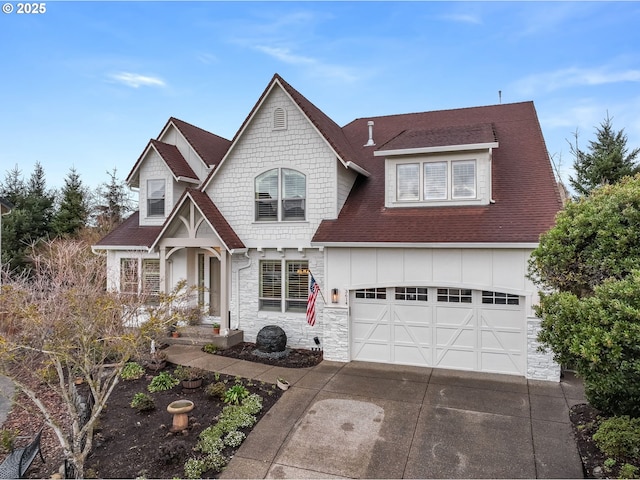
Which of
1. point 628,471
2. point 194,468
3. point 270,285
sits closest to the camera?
point 628,471

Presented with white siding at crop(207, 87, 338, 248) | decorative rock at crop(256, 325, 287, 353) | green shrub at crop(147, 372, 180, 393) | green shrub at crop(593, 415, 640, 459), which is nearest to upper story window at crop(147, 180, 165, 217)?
white siding at crop(207, 87, 338, 248)

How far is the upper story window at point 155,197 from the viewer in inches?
578

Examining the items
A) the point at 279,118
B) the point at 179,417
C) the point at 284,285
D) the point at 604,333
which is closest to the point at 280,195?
the point at 279,118

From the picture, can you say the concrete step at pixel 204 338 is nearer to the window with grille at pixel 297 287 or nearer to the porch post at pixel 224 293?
the porch post at pixel 224 293

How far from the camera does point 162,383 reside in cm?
884

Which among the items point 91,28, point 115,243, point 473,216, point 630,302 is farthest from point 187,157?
point 630,302

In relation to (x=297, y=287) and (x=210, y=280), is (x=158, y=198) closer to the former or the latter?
(x=210, y=280)

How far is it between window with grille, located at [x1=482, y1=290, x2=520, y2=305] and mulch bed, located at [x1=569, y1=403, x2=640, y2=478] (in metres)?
2.65

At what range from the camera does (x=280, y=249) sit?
12.3 meters

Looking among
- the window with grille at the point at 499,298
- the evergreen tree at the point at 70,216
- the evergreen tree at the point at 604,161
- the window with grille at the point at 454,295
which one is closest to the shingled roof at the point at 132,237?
the window with grille at the point at 454,295

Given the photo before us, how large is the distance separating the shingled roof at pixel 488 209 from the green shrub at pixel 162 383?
17.1 ft

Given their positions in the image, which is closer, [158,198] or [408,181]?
[408,181]

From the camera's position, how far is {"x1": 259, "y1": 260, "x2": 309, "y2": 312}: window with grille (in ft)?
40.5

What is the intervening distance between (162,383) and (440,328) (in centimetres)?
720
